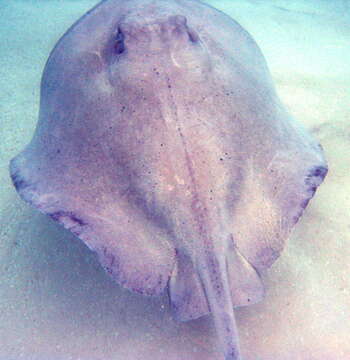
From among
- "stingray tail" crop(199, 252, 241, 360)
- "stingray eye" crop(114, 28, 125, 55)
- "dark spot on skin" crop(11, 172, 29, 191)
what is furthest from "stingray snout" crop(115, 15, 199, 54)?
"stingray tail" crop(199, 252, 241, 360)

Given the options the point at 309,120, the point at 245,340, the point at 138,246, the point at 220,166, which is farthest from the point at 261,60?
the point at 245,340

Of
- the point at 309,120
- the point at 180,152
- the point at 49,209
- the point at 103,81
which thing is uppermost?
the point at 103,81

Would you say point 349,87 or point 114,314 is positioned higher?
point 349,87

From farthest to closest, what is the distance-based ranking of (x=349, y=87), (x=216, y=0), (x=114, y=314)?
(x=216, y=0)
(x=349, y=87)
(x=114, y=314)

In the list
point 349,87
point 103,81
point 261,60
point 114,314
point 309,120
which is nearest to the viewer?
point 103,81

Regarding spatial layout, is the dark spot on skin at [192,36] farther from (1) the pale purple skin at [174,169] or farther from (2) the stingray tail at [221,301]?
(2) the stingray tail at [221,301]

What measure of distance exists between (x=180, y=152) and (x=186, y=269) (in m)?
0.67

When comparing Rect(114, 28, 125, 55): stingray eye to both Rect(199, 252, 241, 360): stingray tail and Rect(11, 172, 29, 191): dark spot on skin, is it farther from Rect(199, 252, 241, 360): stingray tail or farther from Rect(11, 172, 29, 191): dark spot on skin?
Rect(199, 252, 241, 360): stingray tail

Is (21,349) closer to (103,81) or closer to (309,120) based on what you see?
(103,81)

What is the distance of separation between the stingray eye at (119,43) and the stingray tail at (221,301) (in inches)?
57.2

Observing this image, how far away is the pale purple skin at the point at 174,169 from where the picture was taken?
6.49 ft

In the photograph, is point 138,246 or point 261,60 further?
point 261,60

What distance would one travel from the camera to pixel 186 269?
6.54 feet

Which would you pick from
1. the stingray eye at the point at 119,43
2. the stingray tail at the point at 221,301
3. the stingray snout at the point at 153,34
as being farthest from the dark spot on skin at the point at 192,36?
the stingray tail at the point at 221,301
